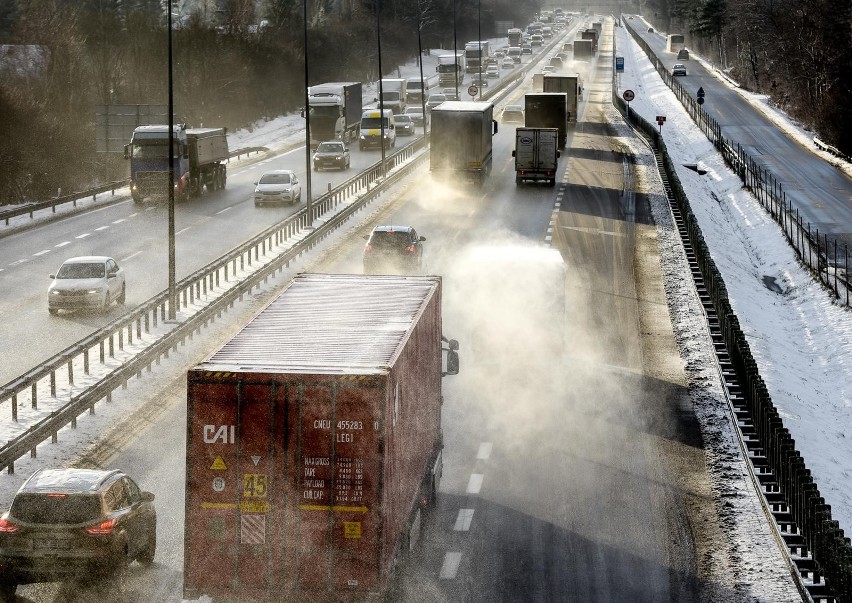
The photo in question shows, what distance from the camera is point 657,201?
179 feet

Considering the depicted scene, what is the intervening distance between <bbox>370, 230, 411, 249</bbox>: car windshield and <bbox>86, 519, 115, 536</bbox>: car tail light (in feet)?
74.5

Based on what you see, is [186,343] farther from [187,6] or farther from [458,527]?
[187,6]

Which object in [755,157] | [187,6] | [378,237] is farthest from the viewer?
[187,6]

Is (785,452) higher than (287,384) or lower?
lower

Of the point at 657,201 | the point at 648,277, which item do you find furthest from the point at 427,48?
the point at 648,277

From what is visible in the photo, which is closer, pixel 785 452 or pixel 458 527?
pixel 458 527

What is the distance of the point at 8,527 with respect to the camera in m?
14.1

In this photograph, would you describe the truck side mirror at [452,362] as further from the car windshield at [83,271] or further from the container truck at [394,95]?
the container truck at [394,95]

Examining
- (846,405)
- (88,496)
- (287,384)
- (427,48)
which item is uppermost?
(427,48)

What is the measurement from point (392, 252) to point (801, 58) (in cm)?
7882

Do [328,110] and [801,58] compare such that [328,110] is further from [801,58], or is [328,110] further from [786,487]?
[786,487]

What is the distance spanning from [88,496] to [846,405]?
2175cm

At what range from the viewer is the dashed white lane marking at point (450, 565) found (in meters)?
15.8

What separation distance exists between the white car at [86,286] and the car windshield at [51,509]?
62.2 feet
